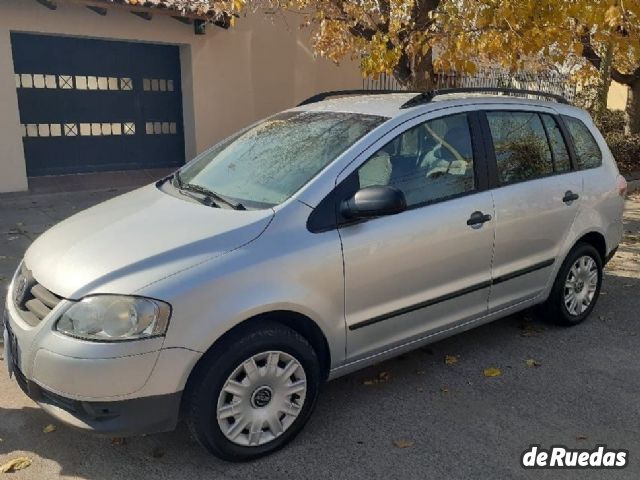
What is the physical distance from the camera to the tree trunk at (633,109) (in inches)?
493

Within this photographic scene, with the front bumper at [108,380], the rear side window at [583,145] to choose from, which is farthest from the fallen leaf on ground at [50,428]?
the rear side window at [583,145]

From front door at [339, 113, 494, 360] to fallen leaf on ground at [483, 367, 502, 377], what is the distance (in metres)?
0.39

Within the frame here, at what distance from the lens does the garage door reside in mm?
9773

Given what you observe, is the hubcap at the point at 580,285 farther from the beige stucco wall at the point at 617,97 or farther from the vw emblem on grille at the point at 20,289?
the beige stucco wall at the point at 617,97

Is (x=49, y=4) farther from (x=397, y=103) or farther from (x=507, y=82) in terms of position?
(x=507, y=82)

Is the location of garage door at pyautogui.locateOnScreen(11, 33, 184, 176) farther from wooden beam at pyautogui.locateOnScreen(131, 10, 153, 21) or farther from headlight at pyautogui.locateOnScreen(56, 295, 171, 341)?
headlight at pyautogui.locateOnScreen(56, 295, 171, 341)

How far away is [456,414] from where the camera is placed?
3359 mm

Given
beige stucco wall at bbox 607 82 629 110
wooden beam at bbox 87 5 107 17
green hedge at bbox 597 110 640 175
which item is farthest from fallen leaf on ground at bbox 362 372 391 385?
beige stucco wall at bbox 607 82 629 110

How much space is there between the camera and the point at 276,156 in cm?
350

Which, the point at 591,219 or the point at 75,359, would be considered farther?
the point at 591,219

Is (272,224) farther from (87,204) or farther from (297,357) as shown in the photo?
(87,204)

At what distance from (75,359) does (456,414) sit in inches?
79.4

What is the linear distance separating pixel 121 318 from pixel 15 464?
101 centimetres

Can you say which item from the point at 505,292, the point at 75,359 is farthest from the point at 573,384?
the point at 75,359
